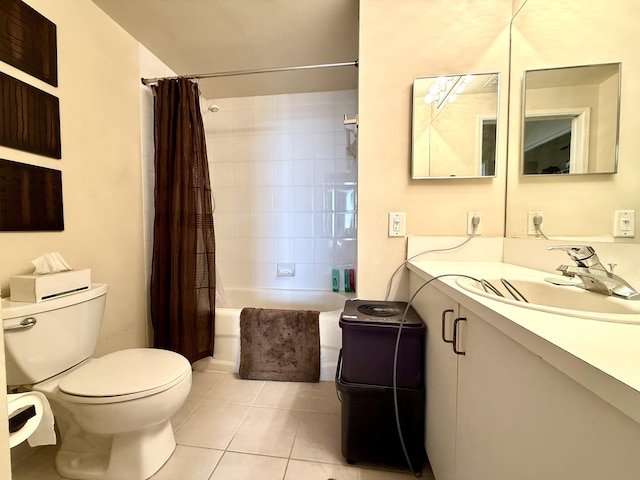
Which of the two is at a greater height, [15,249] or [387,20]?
[387,20]

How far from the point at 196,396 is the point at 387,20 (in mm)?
2338

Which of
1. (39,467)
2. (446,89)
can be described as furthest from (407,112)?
(39,467)

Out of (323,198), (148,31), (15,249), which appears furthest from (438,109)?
(15,249)

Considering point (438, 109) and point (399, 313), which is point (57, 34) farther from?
point (399, 313)

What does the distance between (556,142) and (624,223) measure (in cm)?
46

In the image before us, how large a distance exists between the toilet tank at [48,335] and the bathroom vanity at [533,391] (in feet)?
4.79

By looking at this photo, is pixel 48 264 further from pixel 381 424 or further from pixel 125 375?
pixel 381 424

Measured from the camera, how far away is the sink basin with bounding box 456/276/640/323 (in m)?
0.56

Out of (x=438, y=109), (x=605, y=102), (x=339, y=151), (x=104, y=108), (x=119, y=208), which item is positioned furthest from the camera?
(x=339, y=151)

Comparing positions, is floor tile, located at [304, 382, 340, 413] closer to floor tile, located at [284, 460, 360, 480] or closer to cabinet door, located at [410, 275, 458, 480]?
floor tile, located at [284, 460, 360, 480]

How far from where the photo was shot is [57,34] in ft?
3.96

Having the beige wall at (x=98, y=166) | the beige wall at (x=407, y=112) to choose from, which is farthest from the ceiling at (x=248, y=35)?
the beige wall at (x=407, y=112)

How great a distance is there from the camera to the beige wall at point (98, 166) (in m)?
1.19

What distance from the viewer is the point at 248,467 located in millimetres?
1051
